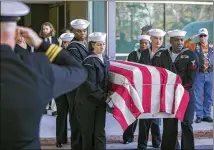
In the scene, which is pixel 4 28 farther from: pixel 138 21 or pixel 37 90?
pixel 138 21

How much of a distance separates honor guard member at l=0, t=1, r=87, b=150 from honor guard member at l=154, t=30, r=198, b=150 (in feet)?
12.3

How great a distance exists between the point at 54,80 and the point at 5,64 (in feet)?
0.90

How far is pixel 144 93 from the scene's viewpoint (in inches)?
225

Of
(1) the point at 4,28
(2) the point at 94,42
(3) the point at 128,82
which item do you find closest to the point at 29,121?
(1) the point at 4,28

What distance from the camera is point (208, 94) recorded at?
30.1ft

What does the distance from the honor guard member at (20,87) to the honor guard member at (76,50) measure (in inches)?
136

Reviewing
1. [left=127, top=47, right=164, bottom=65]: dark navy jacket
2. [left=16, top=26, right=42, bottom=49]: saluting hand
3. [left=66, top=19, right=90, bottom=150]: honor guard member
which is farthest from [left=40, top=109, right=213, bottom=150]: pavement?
[left=16, top=26, right=42, bottom=49]: saluting hand

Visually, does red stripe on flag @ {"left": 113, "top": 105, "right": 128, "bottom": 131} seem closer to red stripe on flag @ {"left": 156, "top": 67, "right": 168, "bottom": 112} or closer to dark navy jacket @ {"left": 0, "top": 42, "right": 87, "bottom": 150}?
red stripe on flag @ {"left": 156, "top": 67, "right": 168, "bottom": 112}

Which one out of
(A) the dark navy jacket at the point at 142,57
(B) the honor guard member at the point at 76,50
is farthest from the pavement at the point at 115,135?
(A) the dark navy jacket at the point at 142,57

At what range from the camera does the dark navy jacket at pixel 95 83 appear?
5.78 m

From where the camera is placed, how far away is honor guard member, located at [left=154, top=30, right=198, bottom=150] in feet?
20.5

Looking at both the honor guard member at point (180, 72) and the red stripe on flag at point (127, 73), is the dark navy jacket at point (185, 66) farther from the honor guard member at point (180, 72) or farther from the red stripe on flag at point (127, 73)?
the red stripe on flag at point (127, 73)

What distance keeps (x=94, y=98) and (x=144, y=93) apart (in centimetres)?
55

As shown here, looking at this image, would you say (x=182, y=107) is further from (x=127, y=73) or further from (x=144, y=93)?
(x=127, y=73)
